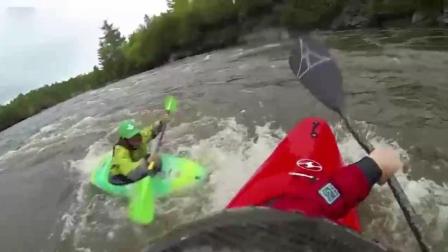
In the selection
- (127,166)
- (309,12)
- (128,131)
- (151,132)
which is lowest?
(309,12)

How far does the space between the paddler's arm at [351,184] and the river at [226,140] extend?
98 centimetres

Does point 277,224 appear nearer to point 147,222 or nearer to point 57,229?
point 147,222

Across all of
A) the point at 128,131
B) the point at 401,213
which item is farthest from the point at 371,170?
the point at 128,131

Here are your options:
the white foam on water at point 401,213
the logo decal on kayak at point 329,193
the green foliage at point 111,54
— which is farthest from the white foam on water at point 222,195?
the green foliage at point 111,54

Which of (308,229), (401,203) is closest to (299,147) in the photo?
(401,203)

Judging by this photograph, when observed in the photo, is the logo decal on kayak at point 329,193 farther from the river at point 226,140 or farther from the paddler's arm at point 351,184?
the river at point 226,140

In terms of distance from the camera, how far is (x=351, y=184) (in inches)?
83.4

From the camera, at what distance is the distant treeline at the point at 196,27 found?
21.5m

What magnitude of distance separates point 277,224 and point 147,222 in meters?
5.04

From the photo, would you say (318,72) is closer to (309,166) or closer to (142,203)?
(309,166)

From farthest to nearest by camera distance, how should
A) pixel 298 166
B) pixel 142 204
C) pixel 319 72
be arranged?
1. pixel 142 204
2. pixel 319 72
3. pixel 298 166

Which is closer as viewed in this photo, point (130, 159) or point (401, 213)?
point (401, 213)

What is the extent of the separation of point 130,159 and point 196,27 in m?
17.1

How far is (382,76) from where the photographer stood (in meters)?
10.7
